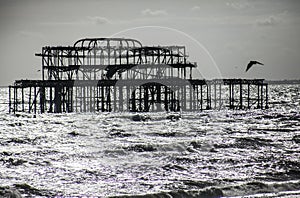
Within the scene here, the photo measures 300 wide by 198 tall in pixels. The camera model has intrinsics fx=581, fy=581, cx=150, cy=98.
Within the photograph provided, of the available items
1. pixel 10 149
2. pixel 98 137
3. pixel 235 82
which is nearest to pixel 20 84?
pixel 235 82

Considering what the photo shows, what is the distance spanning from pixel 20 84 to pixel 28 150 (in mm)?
40256

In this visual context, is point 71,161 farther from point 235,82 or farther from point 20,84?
point 235,82

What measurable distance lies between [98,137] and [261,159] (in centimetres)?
1383

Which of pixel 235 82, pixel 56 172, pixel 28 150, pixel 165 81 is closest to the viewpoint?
pixel 56 172

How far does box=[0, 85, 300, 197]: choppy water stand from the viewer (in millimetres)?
16484

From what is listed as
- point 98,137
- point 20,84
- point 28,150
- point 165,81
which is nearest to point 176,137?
point 98,137

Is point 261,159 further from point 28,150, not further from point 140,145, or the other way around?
point 28,150

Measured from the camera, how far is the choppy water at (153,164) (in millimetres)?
16484

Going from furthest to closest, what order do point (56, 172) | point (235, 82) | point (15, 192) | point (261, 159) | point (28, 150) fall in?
point (235, 82) → point (28, 150) → point (261, 159) → point (56, 172) → point (15, 192)

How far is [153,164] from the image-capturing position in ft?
71.7

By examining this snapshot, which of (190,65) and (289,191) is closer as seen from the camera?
(289,191)

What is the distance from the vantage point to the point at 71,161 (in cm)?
2273

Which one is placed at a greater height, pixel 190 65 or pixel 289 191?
pixel 190 65

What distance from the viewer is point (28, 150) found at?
26859 mm
